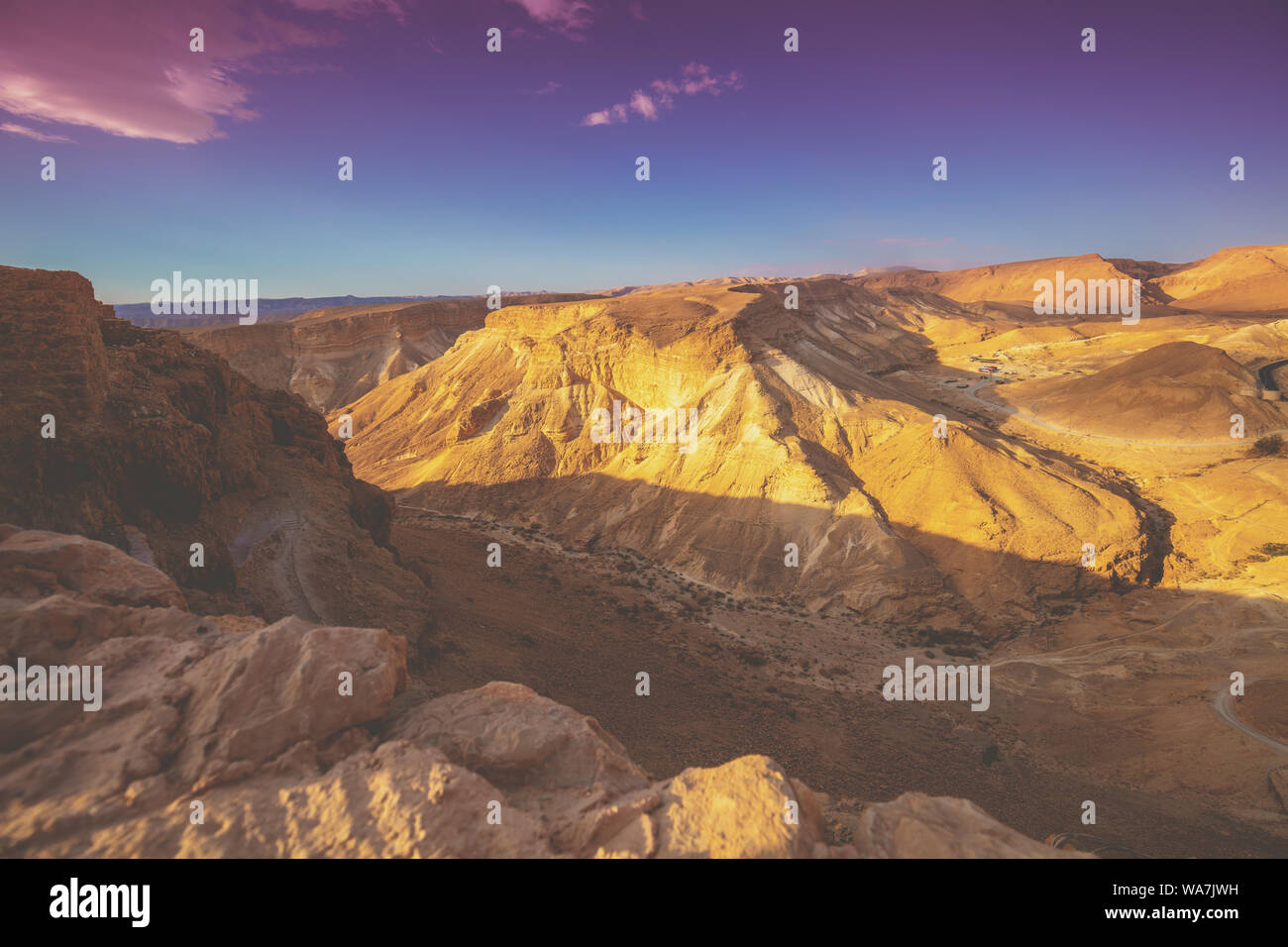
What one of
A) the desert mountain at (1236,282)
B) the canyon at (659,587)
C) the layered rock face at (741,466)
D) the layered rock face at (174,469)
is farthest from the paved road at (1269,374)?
the desert mountain at (1236,282)

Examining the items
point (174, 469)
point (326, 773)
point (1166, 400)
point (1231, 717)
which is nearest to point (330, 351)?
point (174, 469)

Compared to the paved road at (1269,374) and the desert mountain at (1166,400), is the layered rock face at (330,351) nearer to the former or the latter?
the desert mountain at (1166,400)

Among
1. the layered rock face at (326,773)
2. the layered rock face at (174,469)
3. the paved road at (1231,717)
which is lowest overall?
the paved road at (1231,717)

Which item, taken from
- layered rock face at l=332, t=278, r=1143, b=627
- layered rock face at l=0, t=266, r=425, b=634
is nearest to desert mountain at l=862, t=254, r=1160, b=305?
layered rock face at l=332, t=278, r=1143, b=627

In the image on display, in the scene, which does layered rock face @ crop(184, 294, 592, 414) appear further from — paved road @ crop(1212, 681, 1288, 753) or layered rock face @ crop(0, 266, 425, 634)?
paved road @ crop(1212, 681, 1288, 753)

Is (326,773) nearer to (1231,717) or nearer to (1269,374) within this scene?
(1231,717)

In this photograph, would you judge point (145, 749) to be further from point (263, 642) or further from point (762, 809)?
point (762, 809)
